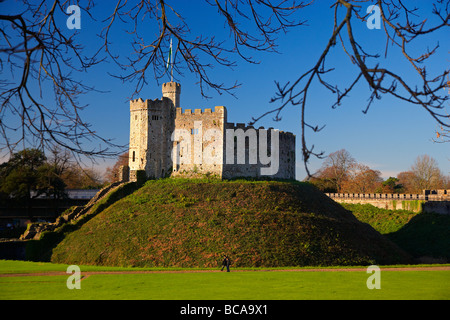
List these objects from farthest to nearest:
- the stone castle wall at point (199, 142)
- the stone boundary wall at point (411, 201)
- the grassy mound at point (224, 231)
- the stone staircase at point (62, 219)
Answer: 1. the stone boundary wall at point (411, 201)
2. the stone castle wall at point (199, 142)
3. the stone staircase at point (62, 219)
4. the grassy mound at point (224, 231)

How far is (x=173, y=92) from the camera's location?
173 ft

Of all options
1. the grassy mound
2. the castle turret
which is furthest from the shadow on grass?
the castle turret

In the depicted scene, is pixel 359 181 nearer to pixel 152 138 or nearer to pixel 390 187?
pixel 390 187

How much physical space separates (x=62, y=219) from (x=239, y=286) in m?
33.2

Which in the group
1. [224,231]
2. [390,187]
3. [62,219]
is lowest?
[224,231]

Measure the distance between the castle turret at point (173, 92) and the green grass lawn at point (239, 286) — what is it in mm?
30453

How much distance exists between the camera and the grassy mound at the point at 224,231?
33.1 metres

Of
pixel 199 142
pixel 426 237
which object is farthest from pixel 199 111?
pixel 426 237

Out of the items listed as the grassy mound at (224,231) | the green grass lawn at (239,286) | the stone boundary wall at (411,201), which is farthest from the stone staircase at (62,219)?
the stone boundary wall at (411,201)

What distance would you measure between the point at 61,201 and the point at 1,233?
35.8ft

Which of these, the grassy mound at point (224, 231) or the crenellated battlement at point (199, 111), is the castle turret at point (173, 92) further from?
the grassy mound at point (224, 231)

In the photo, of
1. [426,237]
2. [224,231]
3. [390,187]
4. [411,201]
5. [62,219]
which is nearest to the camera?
[224,231]

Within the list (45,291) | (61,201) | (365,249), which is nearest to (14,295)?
(45,291)
